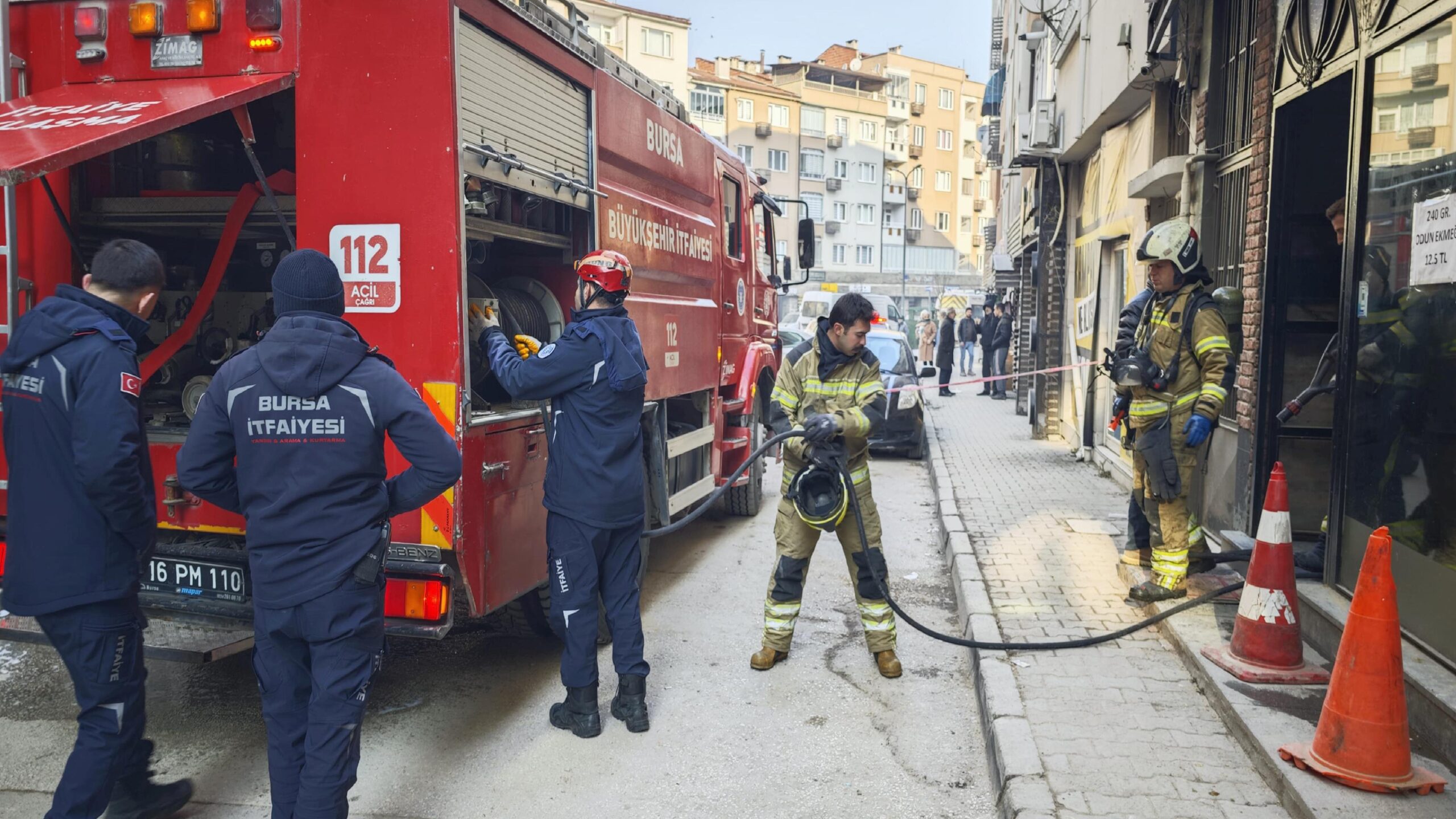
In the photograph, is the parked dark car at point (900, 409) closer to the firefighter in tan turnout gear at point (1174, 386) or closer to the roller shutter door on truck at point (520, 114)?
the firefighter in tan turnout gear at point (1174, 386)

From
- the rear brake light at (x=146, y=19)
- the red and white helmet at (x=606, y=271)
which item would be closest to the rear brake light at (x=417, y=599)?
the red and white helmet at (x=606, y=271)

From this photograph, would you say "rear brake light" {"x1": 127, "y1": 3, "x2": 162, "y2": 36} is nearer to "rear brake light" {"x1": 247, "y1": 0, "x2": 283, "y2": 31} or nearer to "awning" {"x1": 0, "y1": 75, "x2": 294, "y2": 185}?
"awning" {"x1": 0, "y1": 75, "x2": 294, "y2": 185}

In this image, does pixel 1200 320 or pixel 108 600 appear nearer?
pixel 108 600

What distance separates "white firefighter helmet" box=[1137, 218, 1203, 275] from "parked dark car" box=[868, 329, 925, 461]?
6.87 metres

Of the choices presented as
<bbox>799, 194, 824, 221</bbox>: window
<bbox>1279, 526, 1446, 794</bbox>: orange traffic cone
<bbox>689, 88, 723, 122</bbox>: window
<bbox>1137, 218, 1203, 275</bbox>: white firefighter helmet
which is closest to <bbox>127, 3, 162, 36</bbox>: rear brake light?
<bbox>1137, 218, 1203, 275</bbox>: white firefighter helmet

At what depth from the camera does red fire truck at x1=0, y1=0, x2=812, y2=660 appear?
395 cm

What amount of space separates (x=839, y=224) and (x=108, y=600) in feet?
211

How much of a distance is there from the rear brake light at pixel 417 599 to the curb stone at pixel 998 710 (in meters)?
2.20

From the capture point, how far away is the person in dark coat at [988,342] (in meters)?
22.6

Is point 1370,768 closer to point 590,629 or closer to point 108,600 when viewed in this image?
point 590,629

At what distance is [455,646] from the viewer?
556 centimetres

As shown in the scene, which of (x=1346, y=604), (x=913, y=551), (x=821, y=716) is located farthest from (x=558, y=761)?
(x=913, y=551)

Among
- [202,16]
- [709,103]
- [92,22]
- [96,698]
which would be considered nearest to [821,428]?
[96,698]

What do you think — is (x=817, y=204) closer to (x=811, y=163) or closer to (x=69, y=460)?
(x=811, y=163)
